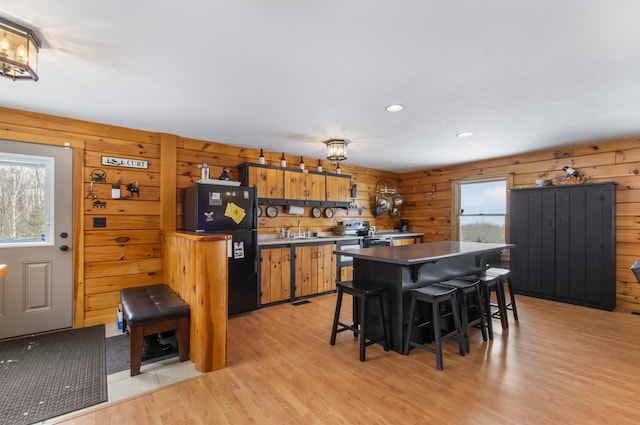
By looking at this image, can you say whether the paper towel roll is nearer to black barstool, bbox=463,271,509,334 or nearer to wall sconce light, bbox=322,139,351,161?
wall sconce light, bbox=322,139,351,161

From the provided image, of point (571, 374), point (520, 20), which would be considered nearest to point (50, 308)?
point (520, 20)

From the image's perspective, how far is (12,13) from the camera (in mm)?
1539

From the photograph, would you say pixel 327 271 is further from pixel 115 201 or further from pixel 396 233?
pixel 115 201

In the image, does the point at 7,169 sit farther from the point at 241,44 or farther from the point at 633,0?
the point at 633,0

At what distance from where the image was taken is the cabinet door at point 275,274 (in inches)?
159

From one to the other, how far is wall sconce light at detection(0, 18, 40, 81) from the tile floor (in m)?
2.07

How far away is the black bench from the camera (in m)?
2.32

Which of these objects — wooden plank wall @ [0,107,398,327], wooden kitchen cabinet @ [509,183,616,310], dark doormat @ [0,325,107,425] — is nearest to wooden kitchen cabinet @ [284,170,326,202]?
wooden plank wall @ [0,107,398,327]

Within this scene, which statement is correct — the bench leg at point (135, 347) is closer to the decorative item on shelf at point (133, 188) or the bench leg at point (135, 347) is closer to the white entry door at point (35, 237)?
the white entry door at point (35, 237)

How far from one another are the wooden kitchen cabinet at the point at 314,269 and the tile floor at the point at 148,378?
2.06 metres

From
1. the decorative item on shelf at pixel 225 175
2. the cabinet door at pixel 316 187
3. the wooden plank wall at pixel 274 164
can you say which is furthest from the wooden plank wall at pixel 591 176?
the decorative item on shelf at pixel 225 175

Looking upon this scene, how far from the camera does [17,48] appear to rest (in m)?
1.66

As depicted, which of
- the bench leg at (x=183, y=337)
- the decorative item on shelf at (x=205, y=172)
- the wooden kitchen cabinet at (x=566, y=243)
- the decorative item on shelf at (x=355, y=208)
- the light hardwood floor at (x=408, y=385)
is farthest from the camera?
the decorative item on shelf at (x=355, y=208)

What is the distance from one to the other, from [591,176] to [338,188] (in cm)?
360
